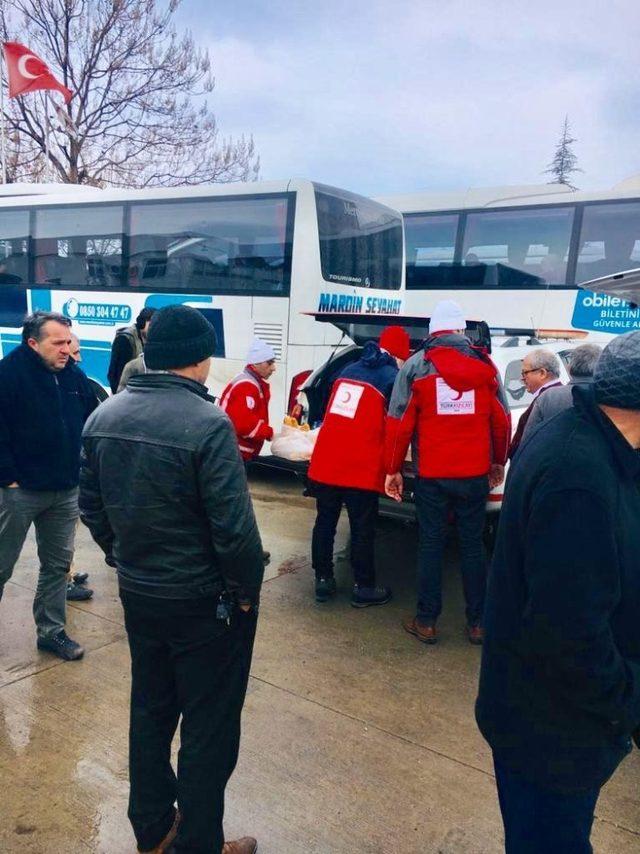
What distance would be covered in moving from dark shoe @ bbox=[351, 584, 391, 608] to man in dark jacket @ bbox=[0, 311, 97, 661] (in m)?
1.76

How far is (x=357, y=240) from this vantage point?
8.66 meters

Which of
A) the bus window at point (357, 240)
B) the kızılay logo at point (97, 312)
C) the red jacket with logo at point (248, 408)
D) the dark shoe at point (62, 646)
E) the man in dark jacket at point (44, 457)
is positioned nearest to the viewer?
the man in dark jacket at point (44, 457)

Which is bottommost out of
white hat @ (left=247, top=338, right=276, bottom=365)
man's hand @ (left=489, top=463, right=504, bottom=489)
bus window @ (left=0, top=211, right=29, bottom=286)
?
man's hand @ (left=489, top=463, right=504, bottom=489)

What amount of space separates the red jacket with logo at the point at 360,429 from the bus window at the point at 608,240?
6391 mm

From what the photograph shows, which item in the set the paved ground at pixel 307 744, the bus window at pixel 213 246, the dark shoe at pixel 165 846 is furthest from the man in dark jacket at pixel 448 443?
the bus window at pixel 213 246

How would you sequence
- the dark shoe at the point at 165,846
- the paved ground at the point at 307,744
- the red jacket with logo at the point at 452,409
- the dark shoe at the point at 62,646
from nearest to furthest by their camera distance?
1. the dark shoe at the point at 165,846
2. the paved ground at the point at 307,744
3. the dark shoe at the point at 62,646
4. the red jacket with logo at the point at 452,409

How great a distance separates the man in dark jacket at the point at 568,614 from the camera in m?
1.51

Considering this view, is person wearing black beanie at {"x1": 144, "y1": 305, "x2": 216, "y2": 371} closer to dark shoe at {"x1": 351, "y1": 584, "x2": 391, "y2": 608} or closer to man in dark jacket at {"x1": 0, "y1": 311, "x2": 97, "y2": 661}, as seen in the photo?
man in dark jacket at {"x1": 0, "y1": 311, "x2": 97, "y2": 661}

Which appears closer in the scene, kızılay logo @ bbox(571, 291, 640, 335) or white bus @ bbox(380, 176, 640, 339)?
kızılay logo @ bbox(571, 291, 640, 335)

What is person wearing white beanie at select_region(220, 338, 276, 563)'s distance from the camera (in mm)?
4793

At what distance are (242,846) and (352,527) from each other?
7.70 feet

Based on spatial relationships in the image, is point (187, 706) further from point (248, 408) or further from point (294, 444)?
point (294, 444)

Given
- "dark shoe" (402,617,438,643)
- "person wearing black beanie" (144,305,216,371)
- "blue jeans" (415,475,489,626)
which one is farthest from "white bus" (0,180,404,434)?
"person wearing black beanie" (144,305,216,371)

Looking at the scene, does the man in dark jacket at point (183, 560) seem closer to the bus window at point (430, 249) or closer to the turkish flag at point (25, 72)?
the bus window at point (430, 249)
